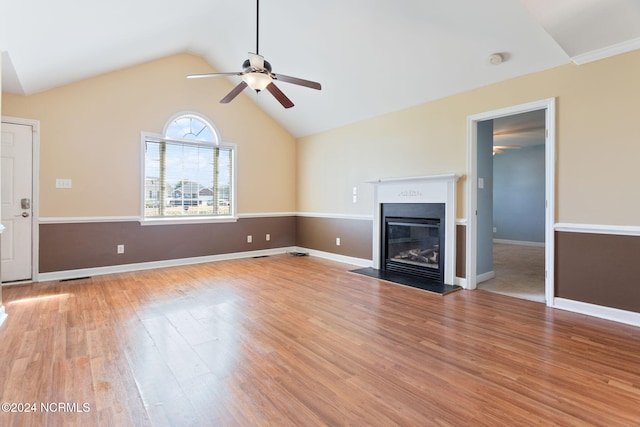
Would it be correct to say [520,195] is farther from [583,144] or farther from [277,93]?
[277,93]

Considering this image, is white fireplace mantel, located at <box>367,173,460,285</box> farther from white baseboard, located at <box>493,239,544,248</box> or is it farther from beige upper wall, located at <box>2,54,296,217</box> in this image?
white baseboard, located at <box>493,239,544,248</box>

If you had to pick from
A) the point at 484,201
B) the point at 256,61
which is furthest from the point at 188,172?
the point at 484,201

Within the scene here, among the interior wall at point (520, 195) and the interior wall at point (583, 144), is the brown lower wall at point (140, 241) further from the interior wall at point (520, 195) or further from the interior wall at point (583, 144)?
the interior wall at point (520, 195)

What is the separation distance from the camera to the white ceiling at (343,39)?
8.91 feet

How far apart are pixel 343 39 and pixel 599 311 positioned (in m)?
4.07

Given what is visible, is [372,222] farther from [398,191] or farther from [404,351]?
[404,351]

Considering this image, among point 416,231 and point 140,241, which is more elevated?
point 416,231

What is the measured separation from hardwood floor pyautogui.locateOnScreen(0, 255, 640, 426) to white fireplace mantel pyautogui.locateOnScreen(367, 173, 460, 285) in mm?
652

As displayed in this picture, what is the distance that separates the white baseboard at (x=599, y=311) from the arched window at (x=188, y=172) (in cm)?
510

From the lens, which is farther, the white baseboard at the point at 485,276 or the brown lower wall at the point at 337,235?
the brown lower wall at the point at 337,235

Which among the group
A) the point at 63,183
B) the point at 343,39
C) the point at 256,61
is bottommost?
the point at 63,183

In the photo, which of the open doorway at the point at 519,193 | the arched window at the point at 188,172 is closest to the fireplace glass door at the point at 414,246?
the open doorway at the point at 519,193

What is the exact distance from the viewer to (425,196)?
4.44 metres

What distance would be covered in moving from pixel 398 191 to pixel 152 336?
3597mm
